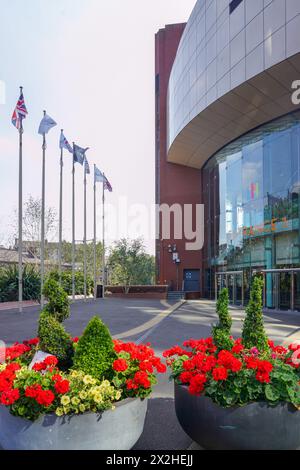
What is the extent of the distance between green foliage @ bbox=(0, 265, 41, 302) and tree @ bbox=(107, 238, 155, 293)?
14.4 meters

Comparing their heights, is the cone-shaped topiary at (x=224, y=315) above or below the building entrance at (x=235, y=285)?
above

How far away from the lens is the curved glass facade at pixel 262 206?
21.6 m

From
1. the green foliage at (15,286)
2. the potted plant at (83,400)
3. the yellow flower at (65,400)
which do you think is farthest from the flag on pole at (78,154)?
the yellow flower at (65,400)

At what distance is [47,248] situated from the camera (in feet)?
146

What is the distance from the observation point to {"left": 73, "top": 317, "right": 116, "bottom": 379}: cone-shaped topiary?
396cm

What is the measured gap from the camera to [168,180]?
38.9m

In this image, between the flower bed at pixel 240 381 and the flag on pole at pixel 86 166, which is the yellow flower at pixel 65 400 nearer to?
the flower bed at pixel 240 381

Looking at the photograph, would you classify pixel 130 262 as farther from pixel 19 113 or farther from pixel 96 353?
pixel 96 353

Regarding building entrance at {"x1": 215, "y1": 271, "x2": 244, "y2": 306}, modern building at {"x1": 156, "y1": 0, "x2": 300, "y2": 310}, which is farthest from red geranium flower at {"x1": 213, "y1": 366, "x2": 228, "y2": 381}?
building entrance at {"x1": 215, "y1": 271, "x2": 244, "y2": 306}

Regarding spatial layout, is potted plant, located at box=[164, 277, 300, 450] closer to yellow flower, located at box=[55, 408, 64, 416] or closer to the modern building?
yellow flower, located at box=[55, 408, 64, 416]

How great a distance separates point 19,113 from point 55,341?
17274 mm

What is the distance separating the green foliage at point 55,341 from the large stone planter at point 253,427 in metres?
1.94

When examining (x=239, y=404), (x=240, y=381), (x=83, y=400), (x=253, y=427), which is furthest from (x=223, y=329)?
(x=83, y=400)

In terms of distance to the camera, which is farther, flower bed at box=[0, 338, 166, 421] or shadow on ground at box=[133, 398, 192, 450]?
shadow on ground at box=[133, 398, 192, 450]
